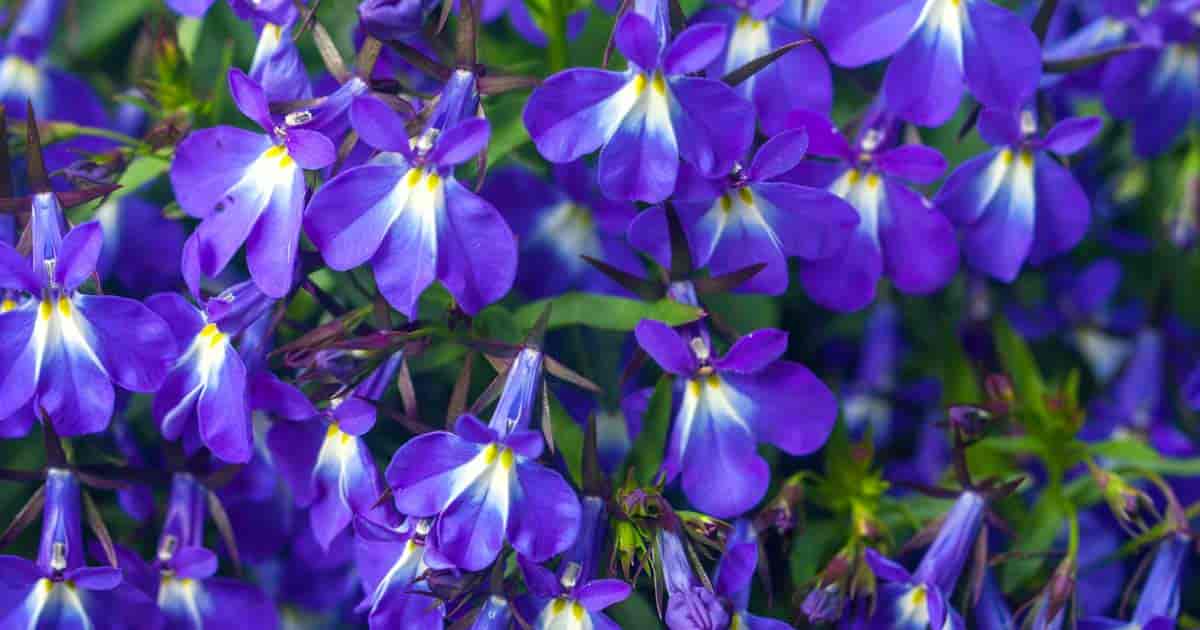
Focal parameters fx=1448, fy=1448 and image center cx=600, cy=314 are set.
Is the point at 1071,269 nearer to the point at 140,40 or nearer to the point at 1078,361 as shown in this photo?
the point at 1078,361

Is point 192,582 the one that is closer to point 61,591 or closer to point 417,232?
point 61,591

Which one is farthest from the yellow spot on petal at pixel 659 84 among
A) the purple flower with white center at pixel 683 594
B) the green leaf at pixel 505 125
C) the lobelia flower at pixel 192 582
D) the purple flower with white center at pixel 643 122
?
the lobelia flower at pixel 192 582

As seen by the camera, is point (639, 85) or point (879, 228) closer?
point (639, 85)

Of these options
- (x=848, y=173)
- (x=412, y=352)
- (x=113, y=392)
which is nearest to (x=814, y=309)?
(x=848, y=173)

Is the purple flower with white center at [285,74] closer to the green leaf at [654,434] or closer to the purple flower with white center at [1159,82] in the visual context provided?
the green leaf at [654,434]

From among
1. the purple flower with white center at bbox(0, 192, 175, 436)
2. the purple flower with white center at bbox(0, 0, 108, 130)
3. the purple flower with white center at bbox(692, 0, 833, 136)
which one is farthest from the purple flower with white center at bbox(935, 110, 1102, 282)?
the purple flower with white center at bbox(0, 0, 108, 130)

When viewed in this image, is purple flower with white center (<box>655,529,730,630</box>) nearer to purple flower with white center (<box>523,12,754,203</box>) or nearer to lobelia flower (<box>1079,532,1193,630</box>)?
purple flower with white center (<box>523,12,754,203</box>)

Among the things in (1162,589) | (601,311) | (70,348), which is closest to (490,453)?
(601,311)
